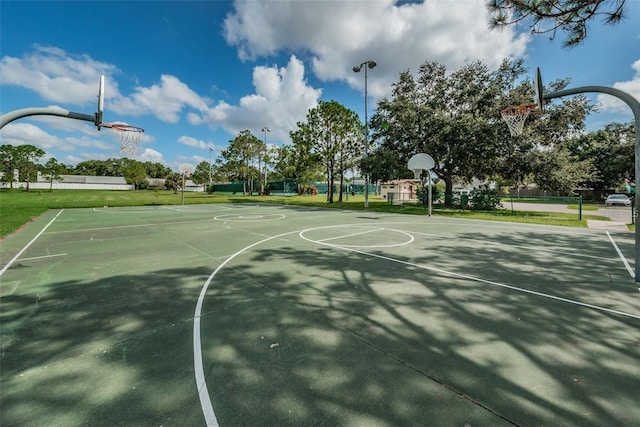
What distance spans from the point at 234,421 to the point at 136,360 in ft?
4.69

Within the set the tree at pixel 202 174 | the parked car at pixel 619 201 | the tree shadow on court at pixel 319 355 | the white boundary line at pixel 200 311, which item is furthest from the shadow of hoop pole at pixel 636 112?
the tree at pixel 202 174

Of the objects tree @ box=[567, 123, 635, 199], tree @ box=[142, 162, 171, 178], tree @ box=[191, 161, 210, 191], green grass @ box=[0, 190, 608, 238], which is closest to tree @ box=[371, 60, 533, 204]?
green grass @ box=[0, 190, 608, 238]

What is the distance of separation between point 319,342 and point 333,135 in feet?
82.6

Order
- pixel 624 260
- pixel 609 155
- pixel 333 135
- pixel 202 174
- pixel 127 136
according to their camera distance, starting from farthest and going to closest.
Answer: pixel 202 174, pixel 609 155, pixel 333 135, pixel 127 136, pixel 624 260

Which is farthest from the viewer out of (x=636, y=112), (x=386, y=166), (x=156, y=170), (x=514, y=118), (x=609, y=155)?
(x=156, y=170)

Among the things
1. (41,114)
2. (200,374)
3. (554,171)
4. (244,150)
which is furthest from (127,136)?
(244,150)

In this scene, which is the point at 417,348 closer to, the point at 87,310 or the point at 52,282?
the point at 87,310

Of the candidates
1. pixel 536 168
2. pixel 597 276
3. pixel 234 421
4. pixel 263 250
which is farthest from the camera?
pixel 536 168

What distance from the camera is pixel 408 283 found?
4898 millimetres

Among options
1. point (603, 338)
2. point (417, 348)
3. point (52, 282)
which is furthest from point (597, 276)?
point (52, 282)

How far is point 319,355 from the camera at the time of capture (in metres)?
2.82

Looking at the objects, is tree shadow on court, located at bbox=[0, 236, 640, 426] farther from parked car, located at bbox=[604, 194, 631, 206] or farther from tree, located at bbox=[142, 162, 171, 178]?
tree, located at bbox=[142, 162, 171, 178]

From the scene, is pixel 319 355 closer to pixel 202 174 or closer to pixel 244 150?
pixel 244 150

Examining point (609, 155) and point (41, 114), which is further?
point (609, 155)
